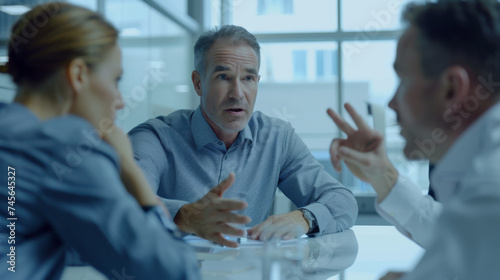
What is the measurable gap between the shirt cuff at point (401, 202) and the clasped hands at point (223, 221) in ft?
1.16

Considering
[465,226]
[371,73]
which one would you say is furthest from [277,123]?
[371,73]

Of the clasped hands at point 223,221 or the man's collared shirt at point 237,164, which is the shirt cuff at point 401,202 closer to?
the clasped hands at point 223,221

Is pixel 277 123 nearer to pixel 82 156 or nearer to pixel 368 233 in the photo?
pixel 368 233

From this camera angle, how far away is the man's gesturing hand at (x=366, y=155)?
1092 millimetres

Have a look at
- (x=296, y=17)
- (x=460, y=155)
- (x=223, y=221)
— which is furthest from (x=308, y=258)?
(x=296, y=17)

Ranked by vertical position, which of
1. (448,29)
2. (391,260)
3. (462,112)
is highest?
(448,29)

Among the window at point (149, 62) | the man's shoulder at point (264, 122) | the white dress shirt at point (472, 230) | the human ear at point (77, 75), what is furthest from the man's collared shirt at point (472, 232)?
the window at point (149, 62)

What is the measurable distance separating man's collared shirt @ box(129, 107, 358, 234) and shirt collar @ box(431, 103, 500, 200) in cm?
95

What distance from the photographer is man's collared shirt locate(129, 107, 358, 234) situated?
1.95 m

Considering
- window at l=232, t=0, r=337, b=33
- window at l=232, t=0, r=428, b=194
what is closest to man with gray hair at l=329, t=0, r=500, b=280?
window at l=232, t=0, r=428, b=194

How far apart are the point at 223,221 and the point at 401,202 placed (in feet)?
1.59

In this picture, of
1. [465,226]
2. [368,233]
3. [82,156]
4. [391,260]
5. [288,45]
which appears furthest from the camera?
[288,45]

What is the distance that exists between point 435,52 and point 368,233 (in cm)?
119

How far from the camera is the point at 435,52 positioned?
0.79m
